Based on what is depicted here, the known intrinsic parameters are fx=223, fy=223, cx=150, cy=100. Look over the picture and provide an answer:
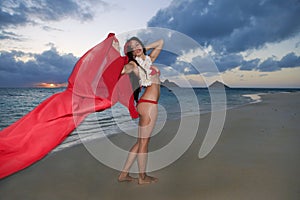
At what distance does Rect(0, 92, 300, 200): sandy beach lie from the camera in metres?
2.80

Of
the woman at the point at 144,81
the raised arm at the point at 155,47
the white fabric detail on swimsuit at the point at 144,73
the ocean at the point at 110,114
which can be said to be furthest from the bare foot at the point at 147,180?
the ocean at the point at 110,114

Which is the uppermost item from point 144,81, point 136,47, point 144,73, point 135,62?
point 136,47

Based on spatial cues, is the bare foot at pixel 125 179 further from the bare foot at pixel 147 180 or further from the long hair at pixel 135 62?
the long hair at pixel 135 62

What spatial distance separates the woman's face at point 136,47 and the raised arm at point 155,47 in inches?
6.8

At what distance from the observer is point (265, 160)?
3783 millimetres

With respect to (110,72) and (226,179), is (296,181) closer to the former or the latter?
(226,179)

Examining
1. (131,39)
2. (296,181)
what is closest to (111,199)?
(131,39)

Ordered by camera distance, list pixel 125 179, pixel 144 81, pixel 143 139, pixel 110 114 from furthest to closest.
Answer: pixel 110 114 < pixel 125 179 < pixel 143 139 < pixel 144 81

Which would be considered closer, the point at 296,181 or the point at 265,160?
the point at 296,181

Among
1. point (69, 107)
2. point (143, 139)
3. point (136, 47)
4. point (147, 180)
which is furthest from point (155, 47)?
point (147, 180)

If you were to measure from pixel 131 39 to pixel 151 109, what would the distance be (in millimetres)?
974

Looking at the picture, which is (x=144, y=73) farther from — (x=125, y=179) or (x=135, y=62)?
(x=125, y=179)

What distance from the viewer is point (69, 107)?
286 cm

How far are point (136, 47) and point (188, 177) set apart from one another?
2.02 metres
